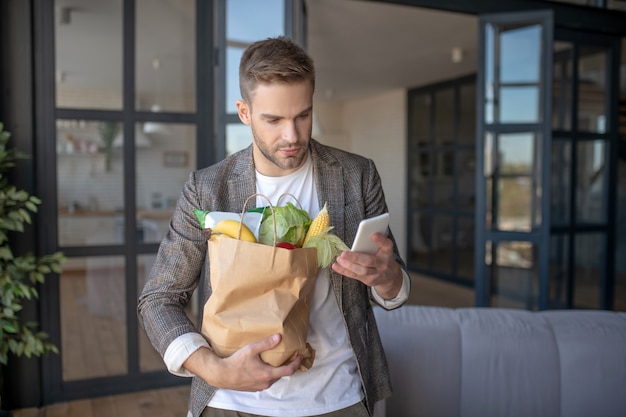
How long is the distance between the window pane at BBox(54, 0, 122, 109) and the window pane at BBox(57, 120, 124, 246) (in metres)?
0.17

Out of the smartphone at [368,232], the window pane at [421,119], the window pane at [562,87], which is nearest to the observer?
the smartphone at [368,232]

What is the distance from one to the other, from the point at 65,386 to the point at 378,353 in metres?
2.66

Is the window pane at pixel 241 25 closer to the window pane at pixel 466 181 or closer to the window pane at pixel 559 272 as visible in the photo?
the window pane at pixel 559 272

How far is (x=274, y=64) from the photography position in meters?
1.02

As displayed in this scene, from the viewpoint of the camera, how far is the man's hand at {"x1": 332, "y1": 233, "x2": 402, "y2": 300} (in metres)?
0.91

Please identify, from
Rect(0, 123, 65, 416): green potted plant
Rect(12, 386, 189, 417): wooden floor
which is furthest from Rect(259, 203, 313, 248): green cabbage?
Rect(12, 386, 189, 417): wooden floor

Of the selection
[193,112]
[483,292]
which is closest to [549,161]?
[483,292]

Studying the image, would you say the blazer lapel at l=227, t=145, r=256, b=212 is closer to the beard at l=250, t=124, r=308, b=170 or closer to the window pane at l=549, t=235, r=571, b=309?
the beard at l=250, t=124, r=308, b=170

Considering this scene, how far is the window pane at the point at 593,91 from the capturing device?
4.14m

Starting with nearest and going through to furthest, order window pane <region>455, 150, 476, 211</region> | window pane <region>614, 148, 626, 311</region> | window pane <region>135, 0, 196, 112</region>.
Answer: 1. window pane <region>135, 0, 196, 112</region>
2. window pane <region>614, 148, 626, 311</region>
3. window pane <region>455, 150, 476, 211</region>

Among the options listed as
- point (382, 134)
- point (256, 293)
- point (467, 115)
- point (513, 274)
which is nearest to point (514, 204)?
point (513, 274)

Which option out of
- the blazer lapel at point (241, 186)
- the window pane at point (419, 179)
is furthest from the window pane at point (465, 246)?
the blazer lapel at point (241, 186)

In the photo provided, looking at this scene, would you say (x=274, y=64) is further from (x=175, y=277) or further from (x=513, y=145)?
(x=513, y=145)

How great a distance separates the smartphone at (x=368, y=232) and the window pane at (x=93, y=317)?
9.00 feet
